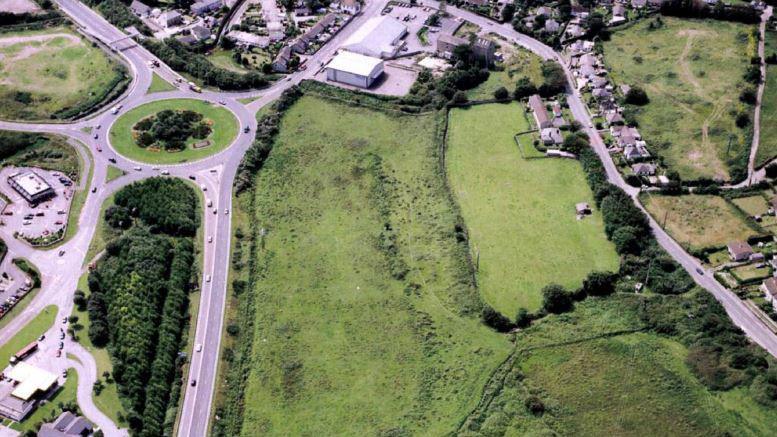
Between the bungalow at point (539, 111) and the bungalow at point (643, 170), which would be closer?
the bungalow at point (643, 170)

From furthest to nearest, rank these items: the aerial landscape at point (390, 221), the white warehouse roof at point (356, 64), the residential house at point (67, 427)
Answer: the white warehouse roof at point (356, 64), the aerial landscape at point (390, 221), the residential house at point (67, 427)

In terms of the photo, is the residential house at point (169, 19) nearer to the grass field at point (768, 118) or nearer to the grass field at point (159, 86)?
the grass field at point (159, 86)

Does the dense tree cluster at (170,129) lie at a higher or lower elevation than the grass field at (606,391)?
higher

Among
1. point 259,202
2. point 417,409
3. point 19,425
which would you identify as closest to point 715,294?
point 417,409

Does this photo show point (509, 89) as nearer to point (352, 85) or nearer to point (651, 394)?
point (352, 85)

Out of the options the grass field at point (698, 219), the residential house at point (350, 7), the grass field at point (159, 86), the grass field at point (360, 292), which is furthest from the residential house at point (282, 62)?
the grass field at point (698, 219)

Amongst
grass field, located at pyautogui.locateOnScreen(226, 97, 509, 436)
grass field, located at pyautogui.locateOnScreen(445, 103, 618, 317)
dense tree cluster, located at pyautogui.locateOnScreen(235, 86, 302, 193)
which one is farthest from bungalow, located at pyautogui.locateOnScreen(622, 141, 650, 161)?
dense tree cluster, located at pyautogui.locateOnScreen(235, 86, 302, 193)

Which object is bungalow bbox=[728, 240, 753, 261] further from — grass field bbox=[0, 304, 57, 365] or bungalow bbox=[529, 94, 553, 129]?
grass field bbox=[0, 304, 57, 365]

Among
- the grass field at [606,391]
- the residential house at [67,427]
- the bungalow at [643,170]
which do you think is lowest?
the grass field at [606,391]
